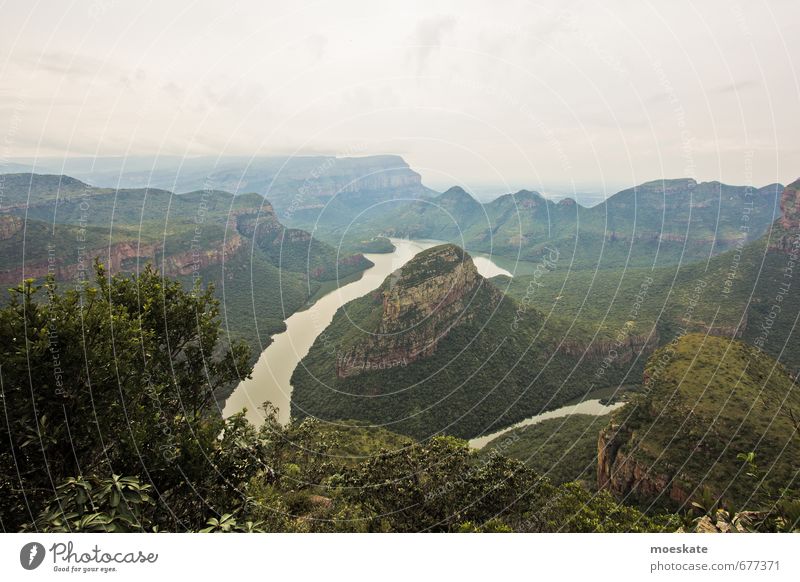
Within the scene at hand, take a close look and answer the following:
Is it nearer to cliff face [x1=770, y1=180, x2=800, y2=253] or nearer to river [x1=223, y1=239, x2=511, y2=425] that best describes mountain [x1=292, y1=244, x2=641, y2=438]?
river [x1=223, y1=239, x2=511, y2=425]

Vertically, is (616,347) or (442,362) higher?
(442,362)

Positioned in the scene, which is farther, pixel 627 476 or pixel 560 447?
pixel 560 447

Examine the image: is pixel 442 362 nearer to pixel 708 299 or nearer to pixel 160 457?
pixel 708 299
